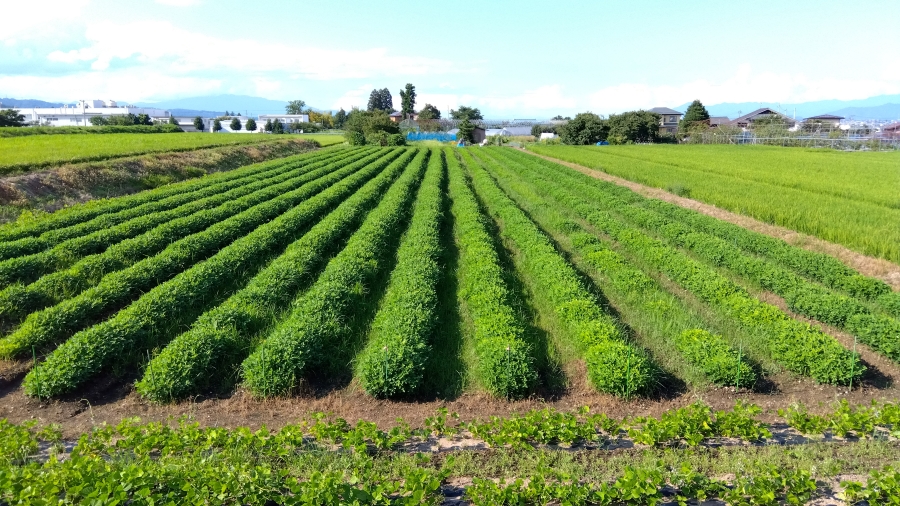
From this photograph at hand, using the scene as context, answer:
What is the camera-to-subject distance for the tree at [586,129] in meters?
89.4

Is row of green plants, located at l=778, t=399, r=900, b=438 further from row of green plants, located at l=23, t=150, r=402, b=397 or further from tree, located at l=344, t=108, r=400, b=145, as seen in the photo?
tree, located at l=344, t=108, r=400, b=145

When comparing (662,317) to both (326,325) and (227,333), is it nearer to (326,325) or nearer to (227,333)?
(326,325)

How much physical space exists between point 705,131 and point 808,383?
93.6m

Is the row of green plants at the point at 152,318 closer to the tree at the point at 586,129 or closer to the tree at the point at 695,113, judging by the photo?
the tree at the point at 586,129

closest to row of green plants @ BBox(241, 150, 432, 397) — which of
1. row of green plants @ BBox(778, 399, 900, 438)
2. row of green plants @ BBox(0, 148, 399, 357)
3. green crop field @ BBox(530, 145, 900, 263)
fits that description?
row of green plants @ BBox(0, 148, 399, 357)

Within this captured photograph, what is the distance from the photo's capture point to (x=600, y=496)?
17.4 feet

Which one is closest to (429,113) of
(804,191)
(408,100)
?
(408,100)

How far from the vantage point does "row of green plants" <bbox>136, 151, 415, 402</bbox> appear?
8.09 m

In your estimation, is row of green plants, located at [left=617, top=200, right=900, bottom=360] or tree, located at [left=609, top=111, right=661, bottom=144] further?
tree, located at [left=609, top=111, right=661, bottom=144]

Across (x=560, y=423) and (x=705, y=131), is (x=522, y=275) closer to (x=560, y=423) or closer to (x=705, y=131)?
(x=560, y=423)

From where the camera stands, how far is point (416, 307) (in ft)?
33.6

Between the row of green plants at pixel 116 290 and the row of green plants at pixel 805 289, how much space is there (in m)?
14.4

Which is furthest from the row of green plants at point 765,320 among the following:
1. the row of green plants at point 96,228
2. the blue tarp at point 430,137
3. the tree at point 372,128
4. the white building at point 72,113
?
the white building at point 72,113

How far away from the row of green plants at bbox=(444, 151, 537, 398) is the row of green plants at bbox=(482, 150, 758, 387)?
2.64m
